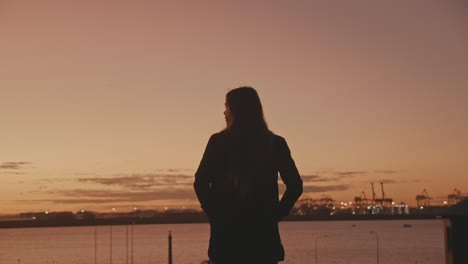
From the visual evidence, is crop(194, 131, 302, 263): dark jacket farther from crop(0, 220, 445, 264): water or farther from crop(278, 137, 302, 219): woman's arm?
crop(0, 220, 445, 264): water

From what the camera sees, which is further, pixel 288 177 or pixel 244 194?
pixel 288 177

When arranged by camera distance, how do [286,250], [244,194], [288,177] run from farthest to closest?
1. [286,250]
2. [288,177]
3. [244,194]

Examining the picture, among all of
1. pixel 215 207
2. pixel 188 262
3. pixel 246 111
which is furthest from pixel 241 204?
pixel 188 262

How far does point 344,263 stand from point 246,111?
194 ft

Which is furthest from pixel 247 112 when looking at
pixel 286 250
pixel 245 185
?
pixel 286 250

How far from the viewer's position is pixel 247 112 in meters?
3.66

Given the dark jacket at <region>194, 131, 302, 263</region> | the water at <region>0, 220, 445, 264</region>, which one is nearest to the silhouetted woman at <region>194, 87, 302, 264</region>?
the dark jacket at <region>194, 131, 302, 263</region>

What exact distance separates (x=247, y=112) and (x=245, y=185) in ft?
1.15

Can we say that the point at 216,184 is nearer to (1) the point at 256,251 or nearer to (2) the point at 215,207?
(2) the point at 215,207

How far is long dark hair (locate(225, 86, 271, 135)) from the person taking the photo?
3.66 meters

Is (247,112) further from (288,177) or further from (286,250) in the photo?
(286,250)

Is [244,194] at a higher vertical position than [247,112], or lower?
lower

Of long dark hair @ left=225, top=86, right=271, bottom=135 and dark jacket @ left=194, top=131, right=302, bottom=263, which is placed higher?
long dark hair @ left=225, top=86, right=271, bottom=135

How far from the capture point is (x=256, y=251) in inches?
140
